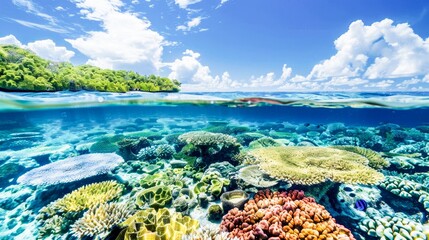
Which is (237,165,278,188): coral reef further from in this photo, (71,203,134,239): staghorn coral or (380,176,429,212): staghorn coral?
(380,176,429,212): staghorn coral

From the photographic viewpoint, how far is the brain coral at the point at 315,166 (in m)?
4.97

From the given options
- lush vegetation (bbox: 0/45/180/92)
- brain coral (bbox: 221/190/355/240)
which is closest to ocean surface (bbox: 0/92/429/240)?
brain coral (bbox: 221/190/355/240)

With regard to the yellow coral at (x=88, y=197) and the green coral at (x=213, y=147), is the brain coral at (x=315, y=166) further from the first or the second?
the yellow coral at (x=88, y=197)

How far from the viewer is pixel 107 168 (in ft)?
Answer: 27.9

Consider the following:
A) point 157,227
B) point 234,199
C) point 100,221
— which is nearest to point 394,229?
point 234,199

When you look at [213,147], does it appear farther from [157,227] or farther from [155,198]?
[157,227]

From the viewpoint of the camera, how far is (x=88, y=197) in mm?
6461

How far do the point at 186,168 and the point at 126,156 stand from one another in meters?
4.65

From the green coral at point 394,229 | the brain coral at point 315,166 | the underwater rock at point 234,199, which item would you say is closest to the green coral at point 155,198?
the underwater rock at point 234,199

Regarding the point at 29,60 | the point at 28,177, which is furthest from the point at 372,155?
the point at 29,60

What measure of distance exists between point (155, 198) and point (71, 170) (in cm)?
480

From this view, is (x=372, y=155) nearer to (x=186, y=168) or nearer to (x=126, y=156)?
(x=186, y=168)

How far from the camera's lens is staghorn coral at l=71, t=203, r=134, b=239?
5.02 metres

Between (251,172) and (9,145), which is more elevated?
(251,172)
